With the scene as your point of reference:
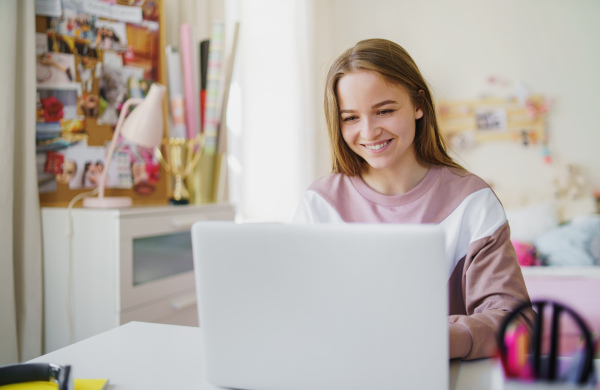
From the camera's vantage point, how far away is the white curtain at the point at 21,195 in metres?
1.46

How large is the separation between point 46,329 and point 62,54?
0.92 metres

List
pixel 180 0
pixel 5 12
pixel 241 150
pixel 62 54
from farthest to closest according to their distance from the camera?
pixel 241 150 → pixel 180 0 → pixel 62 54 → pixel 5 12

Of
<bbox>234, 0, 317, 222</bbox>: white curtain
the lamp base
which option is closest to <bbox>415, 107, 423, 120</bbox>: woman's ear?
the lamp base

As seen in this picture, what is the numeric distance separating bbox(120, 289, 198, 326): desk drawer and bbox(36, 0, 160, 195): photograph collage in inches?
19.0

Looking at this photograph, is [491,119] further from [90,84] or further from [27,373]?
[27,373]

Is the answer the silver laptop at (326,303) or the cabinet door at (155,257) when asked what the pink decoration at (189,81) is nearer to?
the cabinet door at (155,257)

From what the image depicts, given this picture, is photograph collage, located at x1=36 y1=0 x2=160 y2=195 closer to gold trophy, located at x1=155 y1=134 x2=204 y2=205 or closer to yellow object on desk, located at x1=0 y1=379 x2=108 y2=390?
gold trophy, located at x1=155 y1=134 x2=204 y2=205

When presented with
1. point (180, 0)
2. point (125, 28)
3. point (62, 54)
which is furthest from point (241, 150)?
point (62, 54)

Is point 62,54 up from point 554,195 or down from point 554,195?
up

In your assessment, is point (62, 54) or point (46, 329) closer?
point (46, 329)

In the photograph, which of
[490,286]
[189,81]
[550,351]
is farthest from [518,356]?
[189,81]

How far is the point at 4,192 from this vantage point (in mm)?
1463

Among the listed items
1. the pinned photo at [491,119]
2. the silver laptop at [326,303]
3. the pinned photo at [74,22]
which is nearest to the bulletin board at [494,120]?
the pinned photo at [491,119]

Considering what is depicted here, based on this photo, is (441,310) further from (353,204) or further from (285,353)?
(353,204)
